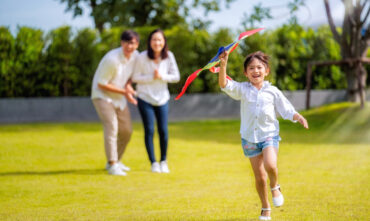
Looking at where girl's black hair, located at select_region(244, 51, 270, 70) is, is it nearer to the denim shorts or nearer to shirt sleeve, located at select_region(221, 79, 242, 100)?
shirt sleeve, located at select_region(221, 79, 242, 100)

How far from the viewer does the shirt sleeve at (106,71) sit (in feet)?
24.1

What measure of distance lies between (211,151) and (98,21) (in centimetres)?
1558

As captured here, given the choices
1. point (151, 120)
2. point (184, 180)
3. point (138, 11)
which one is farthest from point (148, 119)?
point (138, 11)

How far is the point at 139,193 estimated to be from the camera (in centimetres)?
585

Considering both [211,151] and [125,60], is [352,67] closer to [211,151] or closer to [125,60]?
[211,151]

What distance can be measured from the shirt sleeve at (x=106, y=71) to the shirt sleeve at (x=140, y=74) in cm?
32

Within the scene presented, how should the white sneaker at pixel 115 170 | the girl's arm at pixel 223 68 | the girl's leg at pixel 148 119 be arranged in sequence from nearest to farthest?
the girl's arm at pixel 223 68 → the white sneaker at pixel 115 170 → the girl's leg at pixel 148 119

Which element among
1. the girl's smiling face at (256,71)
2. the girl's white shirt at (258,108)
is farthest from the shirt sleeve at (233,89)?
the girl's smiling face at (256,71)

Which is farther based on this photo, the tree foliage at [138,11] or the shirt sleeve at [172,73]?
the tree foliage at [138,11]

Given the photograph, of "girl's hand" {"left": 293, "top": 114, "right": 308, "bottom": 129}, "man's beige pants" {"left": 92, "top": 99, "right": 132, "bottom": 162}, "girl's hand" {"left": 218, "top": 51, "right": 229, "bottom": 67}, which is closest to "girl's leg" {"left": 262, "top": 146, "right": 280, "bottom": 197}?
"girl's hand" {"left": 293, "top": 114, "right": 308, "bottom": 129}

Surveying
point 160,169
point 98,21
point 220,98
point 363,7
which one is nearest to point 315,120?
point 363,7

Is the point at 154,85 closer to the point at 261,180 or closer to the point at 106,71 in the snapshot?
the point at 106,71

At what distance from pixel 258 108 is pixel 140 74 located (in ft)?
10.7

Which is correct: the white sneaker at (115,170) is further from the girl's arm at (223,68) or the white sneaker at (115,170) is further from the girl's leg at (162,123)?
the girl's arm at (223,68)
